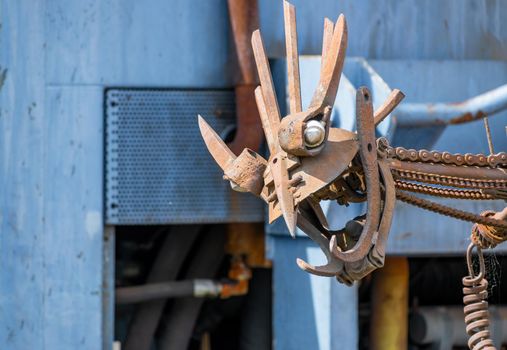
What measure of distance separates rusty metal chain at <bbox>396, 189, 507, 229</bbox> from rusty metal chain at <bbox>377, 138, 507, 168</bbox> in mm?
126

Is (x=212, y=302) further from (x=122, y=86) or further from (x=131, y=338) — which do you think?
(x=122, y=86)

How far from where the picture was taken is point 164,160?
730 cm

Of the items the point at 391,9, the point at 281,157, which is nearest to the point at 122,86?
the point at 391,9

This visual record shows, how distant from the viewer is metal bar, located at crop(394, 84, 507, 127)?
6.86 metres

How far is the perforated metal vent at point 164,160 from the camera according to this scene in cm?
720

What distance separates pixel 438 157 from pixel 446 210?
24 cm

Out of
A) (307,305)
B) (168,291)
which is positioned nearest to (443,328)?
(307,305)

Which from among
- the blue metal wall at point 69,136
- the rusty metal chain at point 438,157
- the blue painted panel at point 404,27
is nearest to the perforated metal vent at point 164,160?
the blue metal wall at point 69,136

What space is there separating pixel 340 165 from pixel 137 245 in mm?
4727

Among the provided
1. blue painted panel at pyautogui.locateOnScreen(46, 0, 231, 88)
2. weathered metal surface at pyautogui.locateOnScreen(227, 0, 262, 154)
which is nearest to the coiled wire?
weathered metal surface at pyautogui.locateOnScreen(227, 0, 262, 154)

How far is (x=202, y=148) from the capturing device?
7.37m

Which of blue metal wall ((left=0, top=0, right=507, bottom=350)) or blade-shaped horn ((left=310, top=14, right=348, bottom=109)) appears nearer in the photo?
blade-shaped horn ((left=310, top=14, right=348, bottom=109))

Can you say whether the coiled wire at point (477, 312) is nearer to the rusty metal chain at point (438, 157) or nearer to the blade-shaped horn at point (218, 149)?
the rusty metal chain at point (438, 157)

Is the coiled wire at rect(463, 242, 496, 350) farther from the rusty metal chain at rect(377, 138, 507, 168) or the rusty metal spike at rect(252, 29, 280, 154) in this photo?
the rusty metal spike at rect(252, 29, 280, 154)
